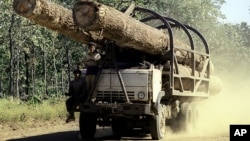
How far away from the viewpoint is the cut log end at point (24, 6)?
378 inches

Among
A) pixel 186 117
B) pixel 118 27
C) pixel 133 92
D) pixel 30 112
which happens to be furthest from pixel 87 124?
pixel 30 112

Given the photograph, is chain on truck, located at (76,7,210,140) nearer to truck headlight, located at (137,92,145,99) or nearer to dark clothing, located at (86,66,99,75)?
truck headlight, located at (137,92,145,99)

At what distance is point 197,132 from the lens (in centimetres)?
1456

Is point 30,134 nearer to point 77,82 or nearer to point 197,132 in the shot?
point 77,82

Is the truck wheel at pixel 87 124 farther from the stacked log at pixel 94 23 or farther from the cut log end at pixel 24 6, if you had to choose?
the cut log end at pixel 24 6

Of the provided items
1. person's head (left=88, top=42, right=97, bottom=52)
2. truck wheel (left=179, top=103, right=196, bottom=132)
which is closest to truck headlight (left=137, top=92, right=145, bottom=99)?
person's head (left=88, top=42, right=97, bottom=52)

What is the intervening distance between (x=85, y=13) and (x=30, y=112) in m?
9.03

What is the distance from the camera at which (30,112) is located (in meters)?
17.7

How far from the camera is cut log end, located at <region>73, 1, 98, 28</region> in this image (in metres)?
9.42

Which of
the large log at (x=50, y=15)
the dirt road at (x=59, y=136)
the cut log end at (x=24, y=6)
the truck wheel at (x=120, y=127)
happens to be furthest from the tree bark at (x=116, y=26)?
the dirt road at (x=59, y=136)

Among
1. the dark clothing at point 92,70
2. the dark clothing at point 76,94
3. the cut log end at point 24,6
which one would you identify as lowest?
the dark clothing at point 76,94

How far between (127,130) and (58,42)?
28.3 meters

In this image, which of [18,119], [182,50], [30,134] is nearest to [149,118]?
[182,50]

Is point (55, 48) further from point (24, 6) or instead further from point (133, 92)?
point (24, 6)
